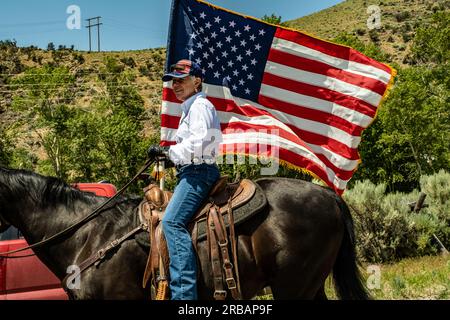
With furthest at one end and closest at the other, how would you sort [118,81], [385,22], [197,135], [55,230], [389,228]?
[385,22]
[118,81]
[389,228]
[55,230]
[197,135]

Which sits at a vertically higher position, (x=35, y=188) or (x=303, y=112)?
(x=303, y=112)

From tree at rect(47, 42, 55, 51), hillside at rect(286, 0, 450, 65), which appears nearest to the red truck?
hillside at rect(286, 0, 450, 65)

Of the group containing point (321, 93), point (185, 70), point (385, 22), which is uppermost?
point (185, 70)

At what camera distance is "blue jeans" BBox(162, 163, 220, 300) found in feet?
13.2

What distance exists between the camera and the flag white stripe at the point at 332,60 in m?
6.79

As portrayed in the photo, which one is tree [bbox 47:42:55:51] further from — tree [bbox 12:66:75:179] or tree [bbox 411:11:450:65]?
tree [bbox 411:11:450:65]

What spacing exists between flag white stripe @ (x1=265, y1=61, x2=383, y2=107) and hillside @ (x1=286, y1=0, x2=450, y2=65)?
56.9 m

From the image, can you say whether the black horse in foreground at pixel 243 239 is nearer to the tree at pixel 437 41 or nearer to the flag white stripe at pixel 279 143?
the flag white stripe at pixel 279 143

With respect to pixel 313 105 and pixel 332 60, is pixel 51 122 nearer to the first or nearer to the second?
pixel 313 105

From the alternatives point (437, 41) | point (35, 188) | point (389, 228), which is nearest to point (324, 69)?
point (35, 188)

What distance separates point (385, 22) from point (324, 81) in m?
75.0

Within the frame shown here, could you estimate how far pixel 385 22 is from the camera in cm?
7525

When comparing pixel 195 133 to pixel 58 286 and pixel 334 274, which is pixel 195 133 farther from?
pixel 58 286

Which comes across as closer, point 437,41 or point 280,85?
point 280,85
